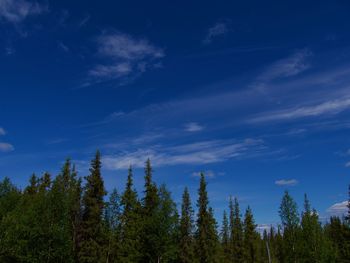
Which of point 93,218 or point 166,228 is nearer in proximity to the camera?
point 93,218

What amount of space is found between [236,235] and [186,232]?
21955 millimetres

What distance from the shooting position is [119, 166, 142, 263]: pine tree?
5341cm

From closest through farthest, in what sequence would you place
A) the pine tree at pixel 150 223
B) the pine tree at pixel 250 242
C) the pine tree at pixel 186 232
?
1. the pine tree at pixel 150 223
2. the pine tree at pixel 186 232
3. the pine tree at pixel 250 242

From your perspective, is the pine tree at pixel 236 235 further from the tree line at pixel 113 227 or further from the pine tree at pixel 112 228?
the pine tree at pixel 112 228

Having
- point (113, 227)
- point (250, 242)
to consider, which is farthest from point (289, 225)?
point (113, 227)

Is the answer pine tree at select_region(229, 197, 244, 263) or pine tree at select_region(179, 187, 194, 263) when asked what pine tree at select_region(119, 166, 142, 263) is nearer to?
pine tree at select_region(179, 187, 194, 263)

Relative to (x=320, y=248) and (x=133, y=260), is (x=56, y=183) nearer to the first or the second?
(x=133, y=260)

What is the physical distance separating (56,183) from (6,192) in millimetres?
16779

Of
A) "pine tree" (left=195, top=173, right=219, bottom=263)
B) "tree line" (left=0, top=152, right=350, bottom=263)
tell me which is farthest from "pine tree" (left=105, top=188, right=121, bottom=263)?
"pine tree" (left=195, top=173, right=219, bottom=263)

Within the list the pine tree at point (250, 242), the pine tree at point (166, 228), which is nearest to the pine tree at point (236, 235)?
the pine tree at point (250, 242)

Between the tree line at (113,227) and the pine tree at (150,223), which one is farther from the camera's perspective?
the pine tree at (150,223)

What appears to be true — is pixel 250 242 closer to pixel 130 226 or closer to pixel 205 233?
pixel 205 233

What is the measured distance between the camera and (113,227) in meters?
53.8

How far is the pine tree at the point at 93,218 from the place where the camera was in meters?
→ 50.6
